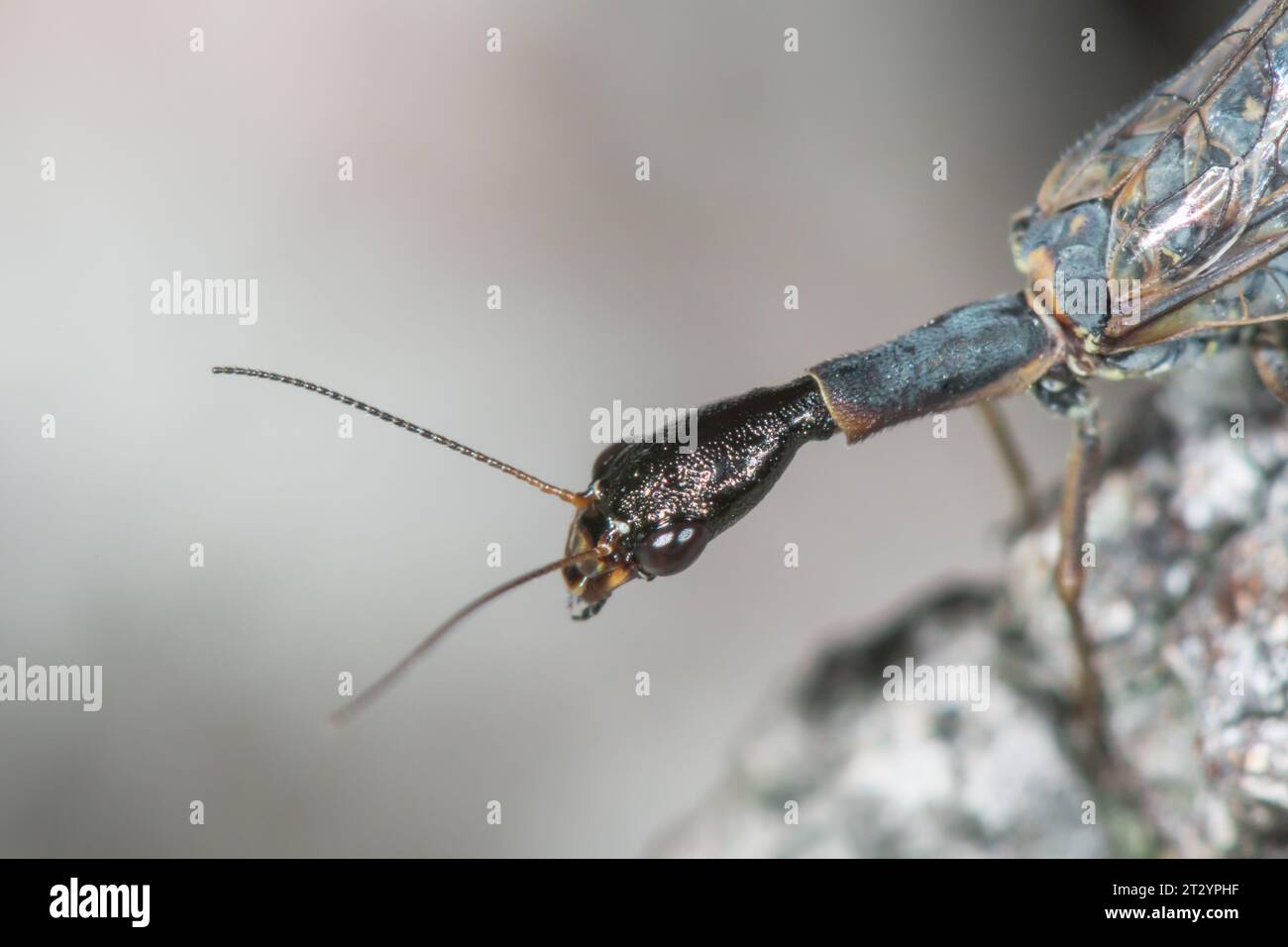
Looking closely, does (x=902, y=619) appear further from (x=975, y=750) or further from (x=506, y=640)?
(x=506, y=640)

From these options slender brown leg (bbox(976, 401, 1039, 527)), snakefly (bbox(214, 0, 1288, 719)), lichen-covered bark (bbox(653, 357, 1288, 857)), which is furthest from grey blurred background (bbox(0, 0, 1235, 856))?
snakefly (bbox(214, 0, 1288, 719))

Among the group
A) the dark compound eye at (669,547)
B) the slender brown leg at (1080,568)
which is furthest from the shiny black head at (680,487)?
the slender brown leg at (1080,568)

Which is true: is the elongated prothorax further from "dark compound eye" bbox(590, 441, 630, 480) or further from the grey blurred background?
the grey blurred background

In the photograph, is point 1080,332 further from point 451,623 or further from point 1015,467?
point 451,623

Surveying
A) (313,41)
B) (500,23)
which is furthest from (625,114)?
(313,41)

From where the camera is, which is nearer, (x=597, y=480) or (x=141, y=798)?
(x=597, y=480)

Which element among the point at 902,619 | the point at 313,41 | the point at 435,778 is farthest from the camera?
the point at 313,41

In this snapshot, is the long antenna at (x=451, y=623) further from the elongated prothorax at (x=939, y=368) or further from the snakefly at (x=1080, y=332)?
the elongated prothorax at (x=939, y=368)
